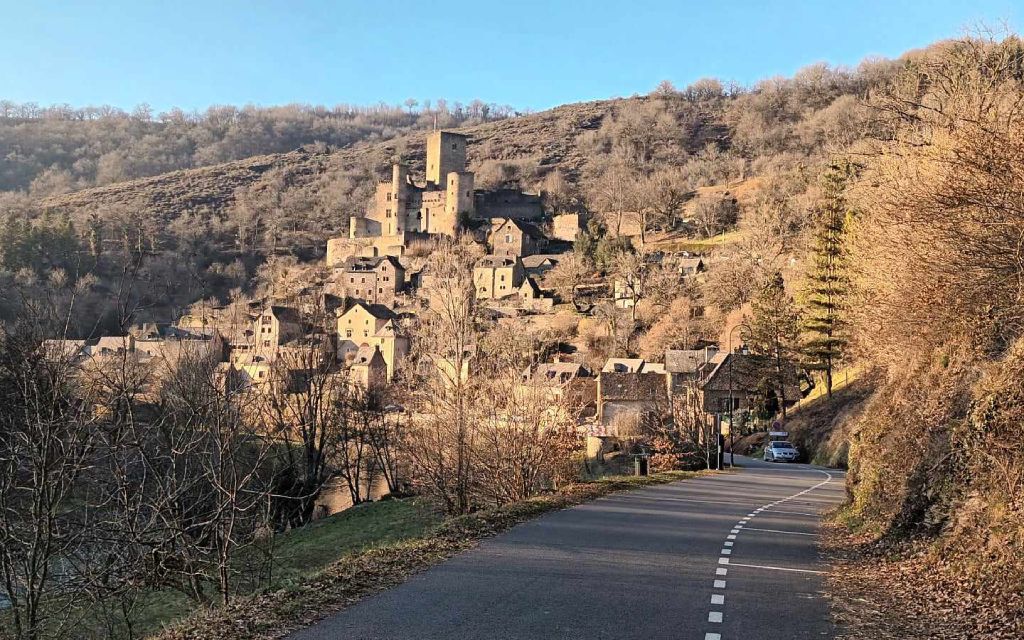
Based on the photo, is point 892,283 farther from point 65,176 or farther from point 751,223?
point 65,176

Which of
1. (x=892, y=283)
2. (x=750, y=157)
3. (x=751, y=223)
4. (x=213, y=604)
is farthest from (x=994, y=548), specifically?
(x=750, y=157)

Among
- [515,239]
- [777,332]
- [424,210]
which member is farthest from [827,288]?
[424,210]

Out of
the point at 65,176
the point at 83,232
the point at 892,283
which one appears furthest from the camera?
the point at 65,176

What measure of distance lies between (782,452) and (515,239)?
75482 mm

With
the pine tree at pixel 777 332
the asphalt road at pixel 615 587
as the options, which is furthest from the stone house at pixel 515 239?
the asphalt road at pixel 615 587

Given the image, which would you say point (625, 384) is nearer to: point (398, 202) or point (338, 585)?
point (338, 585)

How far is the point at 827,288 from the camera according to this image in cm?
4766

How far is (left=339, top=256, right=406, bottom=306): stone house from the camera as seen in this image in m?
106

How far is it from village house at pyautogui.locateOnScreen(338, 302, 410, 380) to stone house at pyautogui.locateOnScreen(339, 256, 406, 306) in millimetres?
10140

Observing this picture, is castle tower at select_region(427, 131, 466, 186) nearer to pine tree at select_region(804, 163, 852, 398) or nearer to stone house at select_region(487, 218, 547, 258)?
stone house at select_region(487, 218, 547, 258)

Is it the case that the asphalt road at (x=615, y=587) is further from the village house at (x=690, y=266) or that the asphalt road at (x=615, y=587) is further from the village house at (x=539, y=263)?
the village house at (x=539, y=263)

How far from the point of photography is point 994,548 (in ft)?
28.8

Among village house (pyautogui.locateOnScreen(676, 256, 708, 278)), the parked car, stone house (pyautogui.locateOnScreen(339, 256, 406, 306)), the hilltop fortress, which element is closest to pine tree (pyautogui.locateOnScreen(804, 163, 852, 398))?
the parked car

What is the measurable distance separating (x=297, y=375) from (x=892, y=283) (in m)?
22.3
